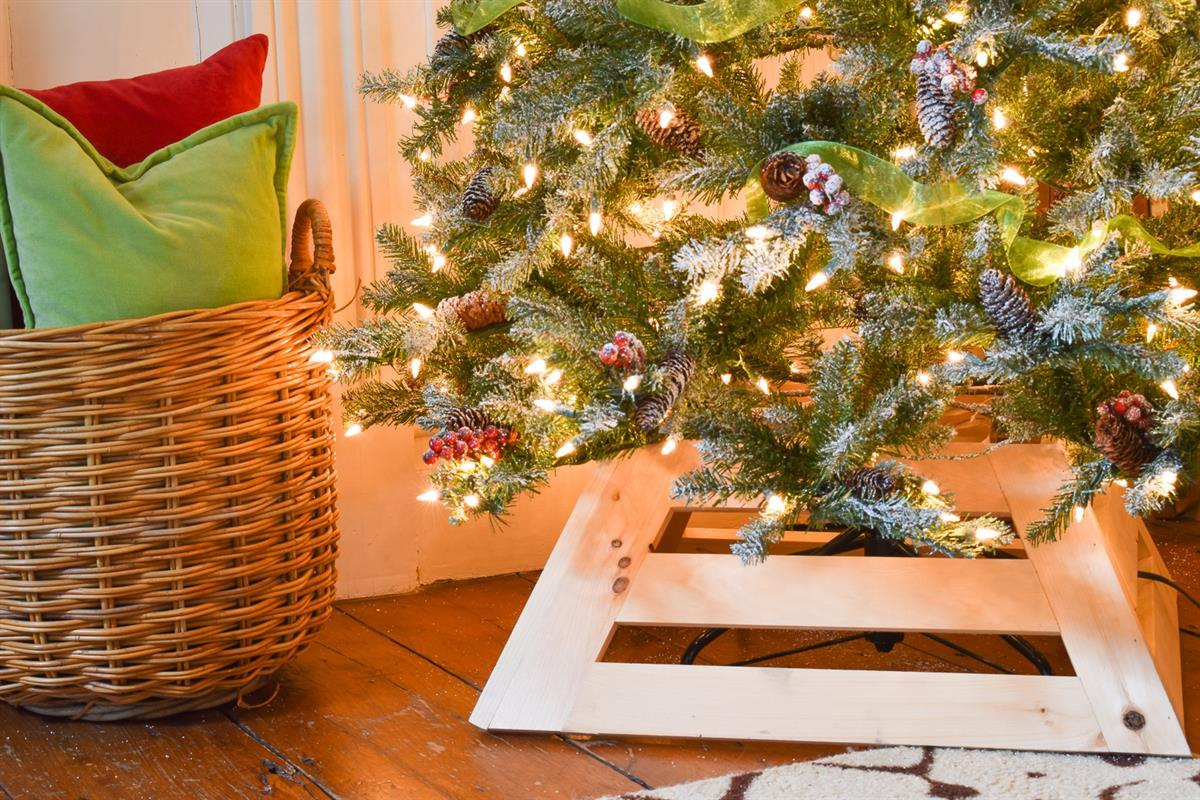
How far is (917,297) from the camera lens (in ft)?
3.15

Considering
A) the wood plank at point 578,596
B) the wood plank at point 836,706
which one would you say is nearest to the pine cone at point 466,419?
the wood plank at point 578,596

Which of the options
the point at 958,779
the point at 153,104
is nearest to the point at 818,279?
the point at 958,779

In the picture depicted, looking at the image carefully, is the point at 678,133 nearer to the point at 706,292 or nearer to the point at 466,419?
the point at 706,292

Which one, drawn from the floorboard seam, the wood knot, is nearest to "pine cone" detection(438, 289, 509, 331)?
the floorboard seam

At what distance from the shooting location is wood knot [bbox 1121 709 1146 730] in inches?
35.2

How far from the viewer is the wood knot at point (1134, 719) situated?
894mm

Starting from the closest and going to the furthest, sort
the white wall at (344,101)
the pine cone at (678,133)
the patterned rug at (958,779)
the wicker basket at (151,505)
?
1. the patterned rug at (958,779)
2. the wicker basket at (151,505)
3. the pine cone at (678,133)
4. the white wall at (344,101)

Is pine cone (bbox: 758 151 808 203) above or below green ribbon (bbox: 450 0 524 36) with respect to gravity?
below

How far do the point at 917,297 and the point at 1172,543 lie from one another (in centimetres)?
90

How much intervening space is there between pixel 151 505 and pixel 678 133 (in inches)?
22.0

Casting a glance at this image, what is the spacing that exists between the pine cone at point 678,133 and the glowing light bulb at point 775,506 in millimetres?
326

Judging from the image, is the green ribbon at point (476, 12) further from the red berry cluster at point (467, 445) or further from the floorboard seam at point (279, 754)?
the floorboard seam at point (279, 754)

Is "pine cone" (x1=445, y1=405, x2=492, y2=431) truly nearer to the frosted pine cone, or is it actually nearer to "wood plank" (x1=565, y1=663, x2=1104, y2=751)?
"wood plank" (x1=565, y1=663, x2=1104, y2=751)

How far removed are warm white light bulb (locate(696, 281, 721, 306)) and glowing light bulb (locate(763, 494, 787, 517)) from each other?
0.58 feet
